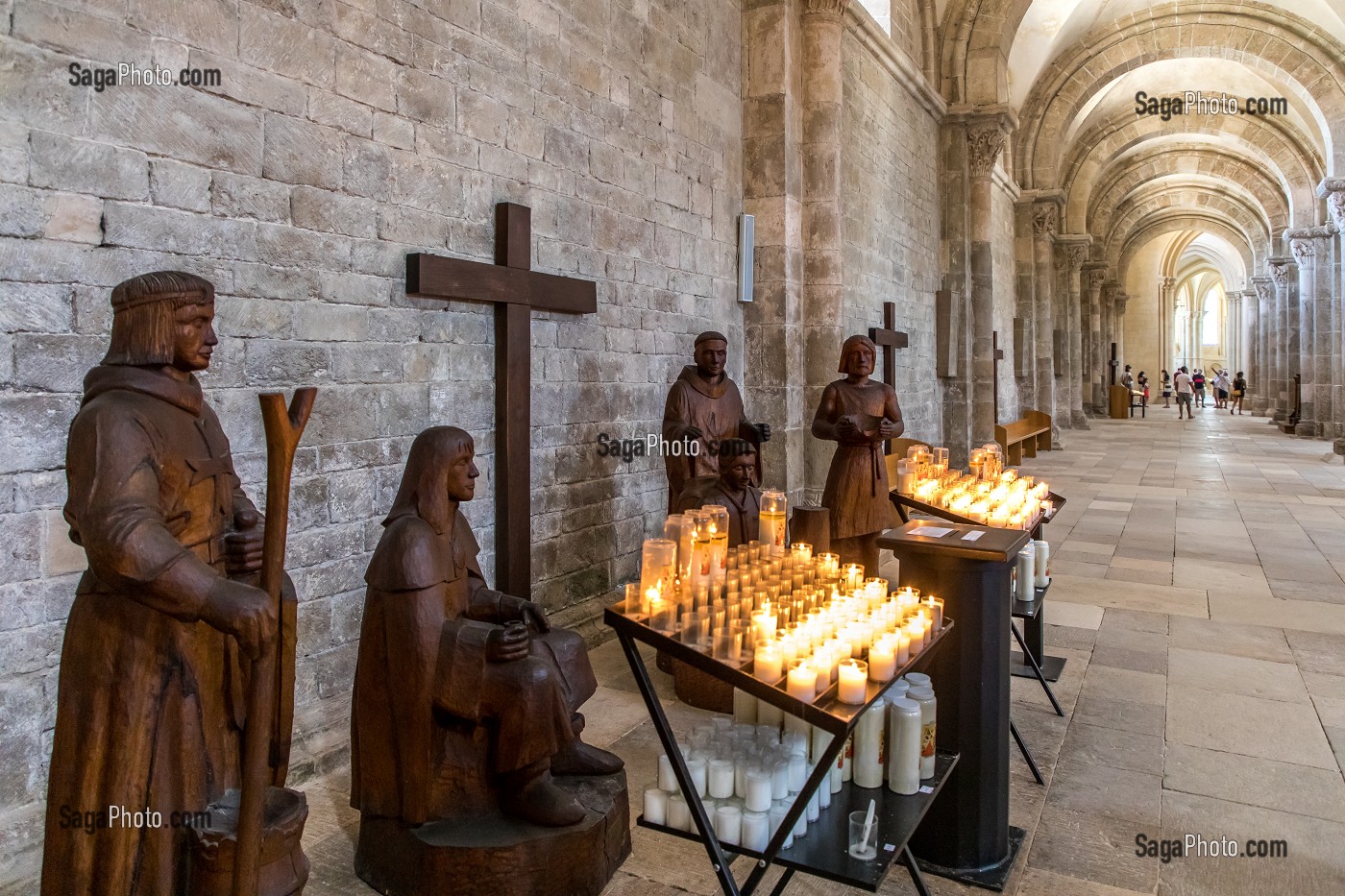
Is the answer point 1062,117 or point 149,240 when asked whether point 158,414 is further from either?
point 1062,117

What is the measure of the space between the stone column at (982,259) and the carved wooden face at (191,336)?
12305 mm

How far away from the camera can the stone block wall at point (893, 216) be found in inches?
364

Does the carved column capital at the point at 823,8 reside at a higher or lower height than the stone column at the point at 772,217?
higher

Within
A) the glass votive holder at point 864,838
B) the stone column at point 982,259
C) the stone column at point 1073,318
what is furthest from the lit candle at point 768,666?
Result: the stone column at point 1073,318

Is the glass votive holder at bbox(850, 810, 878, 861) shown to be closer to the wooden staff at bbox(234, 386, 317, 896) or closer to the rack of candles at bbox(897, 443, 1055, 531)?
the wooden staff at bbox(234, 386, 317, 896)

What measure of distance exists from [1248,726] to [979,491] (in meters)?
1.73

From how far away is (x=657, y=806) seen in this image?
271cm

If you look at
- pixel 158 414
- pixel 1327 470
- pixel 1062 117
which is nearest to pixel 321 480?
pixel 158 414

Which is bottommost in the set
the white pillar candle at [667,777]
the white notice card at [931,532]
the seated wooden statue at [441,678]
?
the white pillar candle at [667,777]

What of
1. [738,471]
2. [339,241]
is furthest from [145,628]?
[738,471]

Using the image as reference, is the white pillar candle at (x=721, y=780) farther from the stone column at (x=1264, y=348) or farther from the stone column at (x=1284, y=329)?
the stone column at (x=1264, y=348)

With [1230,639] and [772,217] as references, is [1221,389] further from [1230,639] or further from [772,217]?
[1230,639]

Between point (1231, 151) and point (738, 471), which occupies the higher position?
point (1231, 151)

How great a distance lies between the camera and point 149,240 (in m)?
3.09
